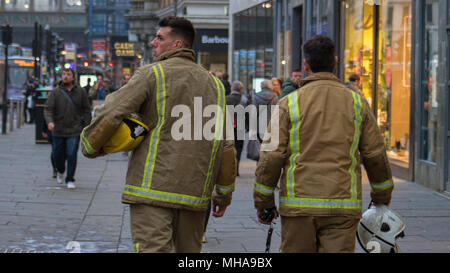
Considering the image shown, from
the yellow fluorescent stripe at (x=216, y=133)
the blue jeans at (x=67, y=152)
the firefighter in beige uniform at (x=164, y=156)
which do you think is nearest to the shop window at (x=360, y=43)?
the blue jeans at (x=67, y=152)

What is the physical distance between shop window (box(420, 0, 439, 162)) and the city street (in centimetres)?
67

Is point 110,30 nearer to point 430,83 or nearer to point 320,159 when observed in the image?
point 430,83

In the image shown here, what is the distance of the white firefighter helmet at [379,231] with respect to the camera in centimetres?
477

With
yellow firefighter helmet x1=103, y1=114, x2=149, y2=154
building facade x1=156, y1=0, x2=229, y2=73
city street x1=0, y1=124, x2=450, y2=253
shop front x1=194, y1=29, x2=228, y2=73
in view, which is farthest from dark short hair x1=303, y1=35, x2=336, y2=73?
building facade x1=156, y1=0, x2=229, y2=73

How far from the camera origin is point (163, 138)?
457 centimetres

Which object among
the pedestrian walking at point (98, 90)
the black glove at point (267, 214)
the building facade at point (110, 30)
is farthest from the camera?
the building facade at point (110, 30)

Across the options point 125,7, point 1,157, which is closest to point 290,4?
point 1,157

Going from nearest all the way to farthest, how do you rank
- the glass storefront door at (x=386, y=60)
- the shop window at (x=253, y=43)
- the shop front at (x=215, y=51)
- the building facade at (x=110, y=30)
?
the glass storefront door at (x=386, y=60) → the shop window at (x=253, y=43) → the shop front at (x=215, y=51) → the building facade at (x=110, y=30)

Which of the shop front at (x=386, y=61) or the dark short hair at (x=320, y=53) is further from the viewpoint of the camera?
the shop front at (x=386, y=61)

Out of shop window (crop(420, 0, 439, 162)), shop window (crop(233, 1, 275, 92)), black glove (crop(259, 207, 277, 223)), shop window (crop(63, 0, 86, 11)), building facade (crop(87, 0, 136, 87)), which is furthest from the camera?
building facade (crop(87, 0, 136, 87))

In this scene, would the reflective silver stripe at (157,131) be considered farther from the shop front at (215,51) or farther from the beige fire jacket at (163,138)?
the shop front at (215,51)

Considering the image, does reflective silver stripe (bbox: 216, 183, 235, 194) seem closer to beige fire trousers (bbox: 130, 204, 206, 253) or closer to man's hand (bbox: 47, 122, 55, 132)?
beige fire trousers (bbox: 130, 204, 206, 253)

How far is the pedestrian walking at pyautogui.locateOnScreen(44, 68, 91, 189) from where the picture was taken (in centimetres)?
1263

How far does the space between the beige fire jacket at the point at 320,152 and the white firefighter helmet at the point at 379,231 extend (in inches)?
9.3
